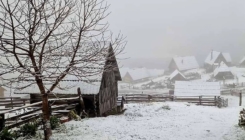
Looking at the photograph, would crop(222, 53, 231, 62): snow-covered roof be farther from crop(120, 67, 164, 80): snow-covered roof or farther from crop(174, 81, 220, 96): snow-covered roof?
crop(174, 81, 220, 96): snow-covered roof

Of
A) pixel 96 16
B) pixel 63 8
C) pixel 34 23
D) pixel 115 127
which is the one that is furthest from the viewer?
pixel 115 127

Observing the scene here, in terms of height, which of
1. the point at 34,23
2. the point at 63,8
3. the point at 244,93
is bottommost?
the point at 244,93

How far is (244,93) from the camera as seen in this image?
4459 centimetres

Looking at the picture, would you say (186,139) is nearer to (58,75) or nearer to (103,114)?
(58,75)

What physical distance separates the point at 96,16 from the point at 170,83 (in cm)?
5232

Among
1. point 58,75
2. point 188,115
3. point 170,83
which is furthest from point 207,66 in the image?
point 58,75

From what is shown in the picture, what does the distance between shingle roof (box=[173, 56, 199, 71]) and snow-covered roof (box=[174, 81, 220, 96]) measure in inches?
1443

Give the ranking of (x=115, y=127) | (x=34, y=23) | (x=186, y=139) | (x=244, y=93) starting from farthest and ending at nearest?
(x=244, y=93) → (x=115, y=127) → (x=186, y=139) → (x=34, y=23)

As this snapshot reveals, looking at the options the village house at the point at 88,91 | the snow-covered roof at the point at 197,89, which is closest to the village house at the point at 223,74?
the snow-covered roof at the point at 197,89

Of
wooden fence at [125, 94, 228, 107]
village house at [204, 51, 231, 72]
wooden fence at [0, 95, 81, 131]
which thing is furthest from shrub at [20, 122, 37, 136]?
village house at [204, 51, 231, 72]

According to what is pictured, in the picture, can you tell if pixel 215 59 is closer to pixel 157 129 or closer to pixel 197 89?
pixel 197 89

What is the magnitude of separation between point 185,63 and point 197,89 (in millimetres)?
38923

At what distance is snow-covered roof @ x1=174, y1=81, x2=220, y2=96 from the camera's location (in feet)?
122

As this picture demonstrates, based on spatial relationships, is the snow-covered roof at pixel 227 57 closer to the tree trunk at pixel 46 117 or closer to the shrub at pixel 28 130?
the shrub at pixel 28 130
